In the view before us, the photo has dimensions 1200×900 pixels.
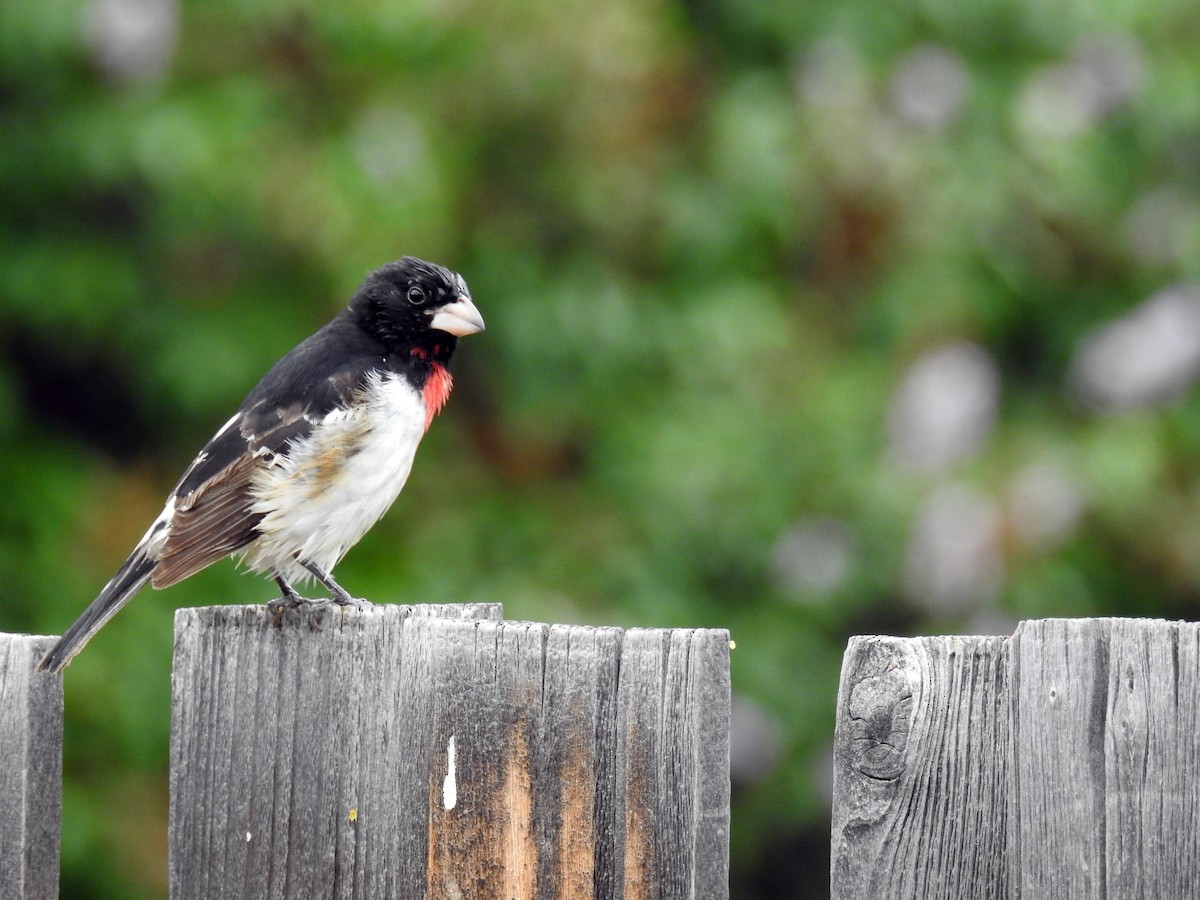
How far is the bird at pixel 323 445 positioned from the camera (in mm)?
3986

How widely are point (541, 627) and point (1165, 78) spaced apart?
19.3 feet

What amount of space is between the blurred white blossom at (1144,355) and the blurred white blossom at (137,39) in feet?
14.8

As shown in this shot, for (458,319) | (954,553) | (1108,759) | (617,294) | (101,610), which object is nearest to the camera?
(1108,759)

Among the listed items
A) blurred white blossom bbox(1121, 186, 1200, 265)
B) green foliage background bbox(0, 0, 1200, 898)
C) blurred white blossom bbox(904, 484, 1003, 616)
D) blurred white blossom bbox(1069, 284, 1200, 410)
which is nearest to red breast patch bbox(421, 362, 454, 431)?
green foliage background bbox(0, 0, 1200, 898)

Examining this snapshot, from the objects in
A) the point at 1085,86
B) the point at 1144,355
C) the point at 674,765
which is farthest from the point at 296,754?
the point at 1085,86

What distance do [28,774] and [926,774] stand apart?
140 cm

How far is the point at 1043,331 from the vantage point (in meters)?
7.40

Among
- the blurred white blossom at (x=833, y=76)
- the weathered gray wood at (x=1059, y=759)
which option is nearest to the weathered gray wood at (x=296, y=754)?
the weathered gray wood at (x=1059, y=759)

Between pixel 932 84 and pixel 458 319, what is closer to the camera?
pixel 458 319

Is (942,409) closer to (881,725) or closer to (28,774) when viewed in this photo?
(881,725)

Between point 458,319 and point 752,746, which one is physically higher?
point 458,319

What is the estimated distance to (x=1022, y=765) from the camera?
1972mm

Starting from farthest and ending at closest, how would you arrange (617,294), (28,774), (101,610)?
(617,294) < (101,610) < (28,774)

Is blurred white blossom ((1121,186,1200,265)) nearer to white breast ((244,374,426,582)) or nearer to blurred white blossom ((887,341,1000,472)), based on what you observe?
blurred white blossom ((887,341,1000,472))
